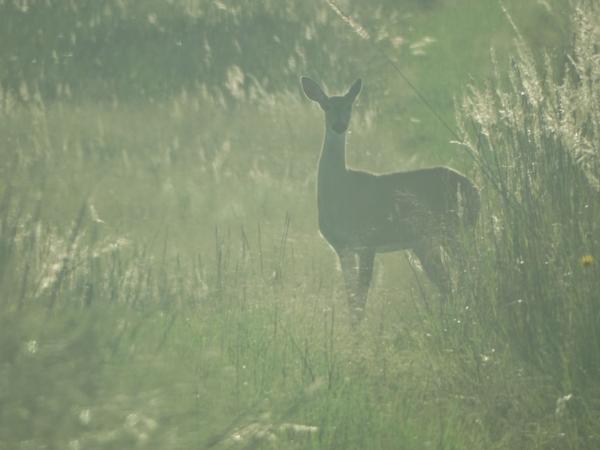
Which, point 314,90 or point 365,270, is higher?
point 314,90

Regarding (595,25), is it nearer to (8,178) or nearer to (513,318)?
(513,318)

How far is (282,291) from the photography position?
6.23 m

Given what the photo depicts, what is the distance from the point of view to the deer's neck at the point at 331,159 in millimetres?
8344

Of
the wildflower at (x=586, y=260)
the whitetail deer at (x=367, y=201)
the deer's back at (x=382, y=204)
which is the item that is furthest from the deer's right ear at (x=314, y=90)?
the wildflower at (x=586, y=260)

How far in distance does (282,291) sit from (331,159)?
7.57ft

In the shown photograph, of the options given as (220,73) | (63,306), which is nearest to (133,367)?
(63,306)

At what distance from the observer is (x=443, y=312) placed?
5.30 m

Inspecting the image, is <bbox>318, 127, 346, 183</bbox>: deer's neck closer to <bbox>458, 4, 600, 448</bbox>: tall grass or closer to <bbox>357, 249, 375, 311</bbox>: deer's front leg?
<bbox>357, 249, 375, 311</bbox>: deer's front leg

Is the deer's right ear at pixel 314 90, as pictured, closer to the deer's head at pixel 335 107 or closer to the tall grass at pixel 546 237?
the deer's head at pixel 335 107

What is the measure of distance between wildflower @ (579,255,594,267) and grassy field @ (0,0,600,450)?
25 millimetres

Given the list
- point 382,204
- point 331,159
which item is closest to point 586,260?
point 382,204

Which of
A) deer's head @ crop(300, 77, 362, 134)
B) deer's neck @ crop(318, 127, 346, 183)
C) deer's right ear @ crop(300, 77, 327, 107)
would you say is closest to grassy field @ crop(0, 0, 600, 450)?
deer's neck @ crop(318, 127, 346, 183)

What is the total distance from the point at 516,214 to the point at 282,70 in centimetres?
714

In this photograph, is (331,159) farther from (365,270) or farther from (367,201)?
(365,270)
